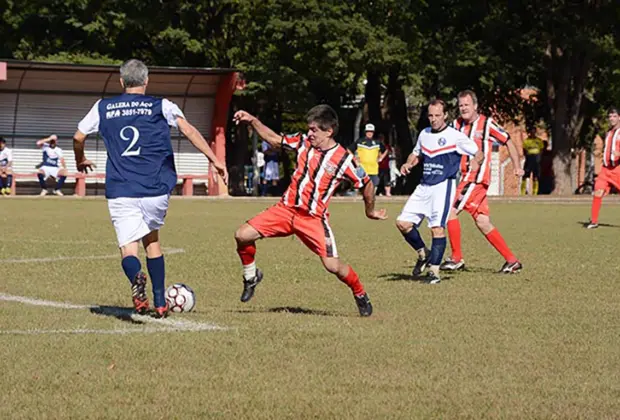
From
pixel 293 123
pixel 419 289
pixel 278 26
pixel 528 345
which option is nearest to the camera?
pixel 528 345

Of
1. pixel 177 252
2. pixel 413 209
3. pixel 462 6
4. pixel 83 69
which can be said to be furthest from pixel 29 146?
pixel 413 209

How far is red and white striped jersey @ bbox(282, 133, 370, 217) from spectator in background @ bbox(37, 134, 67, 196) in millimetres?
29705

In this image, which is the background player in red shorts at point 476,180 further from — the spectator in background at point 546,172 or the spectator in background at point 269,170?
the spectator in background at point 546,172

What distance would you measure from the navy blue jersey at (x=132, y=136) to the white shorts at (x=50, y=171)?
1187 inches

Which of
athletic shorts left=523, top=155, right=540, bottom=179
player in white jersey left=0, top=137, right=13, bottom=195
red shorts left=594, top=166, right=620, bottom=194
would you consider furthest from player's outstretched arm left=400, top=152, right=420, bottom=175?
athletic shorts left=523, top=155, right=540, bottom=179

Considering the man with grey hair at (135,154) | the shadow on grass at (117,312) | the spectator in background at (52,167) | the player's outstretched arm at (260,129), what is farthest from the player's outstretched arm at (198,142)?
the spectator in background at (52,167)

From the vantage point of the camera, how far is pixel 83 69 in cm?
3972

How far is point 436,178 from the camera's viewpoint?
13.4 metres

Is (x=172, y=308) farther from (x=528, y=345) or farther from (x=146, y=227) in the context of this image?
(x=528, y=345)

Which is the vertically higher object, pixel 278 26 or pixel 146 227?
pixel 278 26

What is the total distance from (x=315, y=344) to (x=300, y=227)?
1.78 meters

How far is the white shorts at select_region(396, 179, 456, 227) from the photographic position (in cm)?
1327

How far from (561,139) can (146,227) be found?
34926mm

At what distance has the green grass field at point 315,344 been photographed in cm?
654
